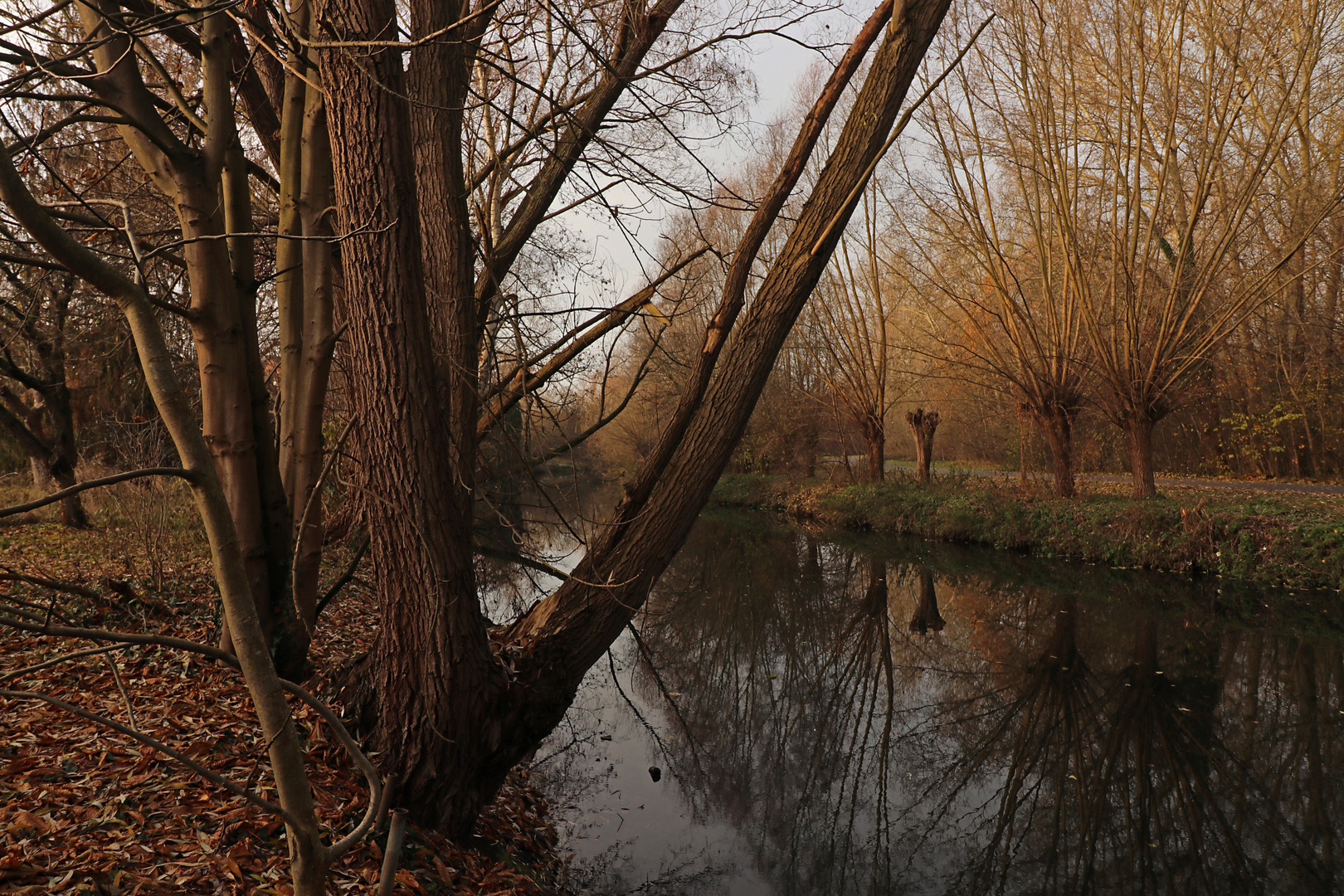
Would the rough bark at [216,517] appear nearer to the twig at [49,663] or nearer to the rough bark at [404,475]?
the twig at [49,663]

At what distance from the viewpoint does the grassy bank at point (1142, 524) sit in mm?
9250

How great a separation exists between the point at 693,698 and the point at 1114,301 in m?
8.62

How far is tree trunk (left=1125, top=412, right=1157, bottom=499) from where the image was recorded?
11609 millimetres

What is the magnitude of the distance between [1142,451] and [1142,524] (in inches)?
58.8

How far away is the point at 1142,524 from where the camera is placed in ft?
35.2

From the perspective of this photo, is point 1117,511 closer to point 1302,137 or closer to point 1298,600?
point 1298,600

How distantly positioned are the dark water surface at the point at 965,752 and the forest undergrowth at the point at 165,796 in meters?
1.00

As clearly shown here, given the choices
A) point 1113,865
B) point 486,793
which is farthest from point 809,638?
point 486,793

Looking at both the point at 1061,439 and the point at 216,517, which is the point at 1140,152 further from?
the point at 216,517

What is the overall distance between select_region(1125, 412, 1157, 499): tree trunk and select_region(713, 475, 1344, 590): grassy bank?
1.04 ft

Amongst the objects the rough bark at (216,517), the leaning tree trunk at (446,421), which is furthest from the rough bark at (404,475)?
the rough bark at (216,517)

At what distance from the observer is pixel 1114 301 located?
36.0 feet

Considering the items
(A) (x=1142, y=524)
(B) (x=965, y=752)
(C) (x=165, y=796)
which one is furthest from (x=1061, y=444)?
(C) (x=165, y=796)

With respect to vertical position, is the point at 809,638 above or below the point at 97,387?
below
